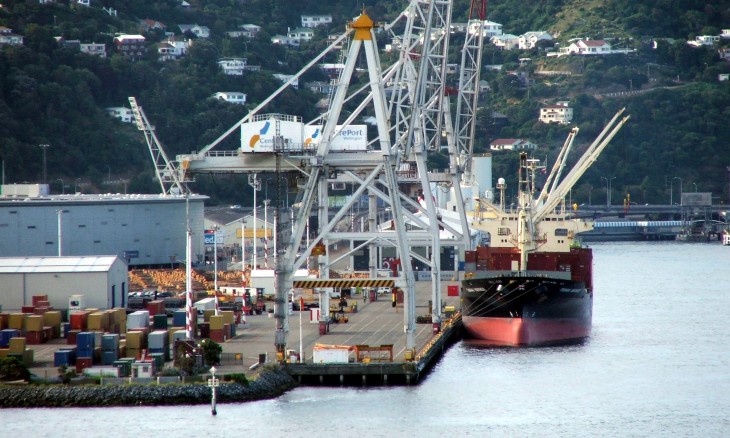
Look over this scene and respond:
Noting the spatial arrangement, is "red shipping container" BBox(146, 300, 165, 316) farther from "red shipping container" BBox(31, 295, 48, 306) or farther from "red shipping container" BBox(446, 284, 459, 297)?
"red shipping container" BBox(446, 284, 459, 297)

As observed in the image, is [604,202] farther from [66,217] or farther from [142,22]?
[66,217]

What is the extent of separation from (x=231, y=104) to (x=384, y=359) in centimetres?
11631

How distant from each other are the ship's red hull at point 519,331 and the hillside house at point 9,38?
319 ft

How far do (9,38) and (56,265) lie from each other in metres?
94.6

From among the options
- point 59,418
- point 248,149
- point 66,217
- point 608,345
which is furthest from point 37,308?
point 66,217

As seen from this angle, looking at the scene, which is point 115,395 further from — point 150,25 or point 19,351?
point 150,25

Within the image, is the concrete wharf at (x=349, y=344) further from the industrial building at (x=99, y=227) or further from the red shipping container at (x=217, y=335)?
the industrial building at (x=99, y=227)

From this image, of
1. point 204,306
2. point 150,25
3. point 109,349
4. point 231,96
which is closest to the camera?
point 109,349

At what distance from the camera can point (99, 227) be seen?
97438mm

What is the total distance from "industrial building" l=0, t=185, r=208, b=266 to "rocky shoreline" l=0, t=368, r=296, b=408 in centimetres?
4097

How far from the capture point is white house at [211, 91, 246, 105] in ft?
565

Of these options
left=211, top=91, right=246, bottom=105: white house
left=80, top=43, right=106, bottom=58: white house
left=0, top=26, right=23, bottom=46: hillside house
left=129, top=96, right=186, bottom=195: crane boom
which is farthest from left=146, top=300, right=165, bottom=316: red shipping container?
left=211, top=91, right=246, bottom=105: white house

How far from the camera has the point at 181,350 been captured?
173 ft

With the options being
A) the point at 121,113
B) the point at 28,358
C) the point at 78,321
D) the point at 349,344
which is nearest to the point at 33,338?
the point at 78,321
